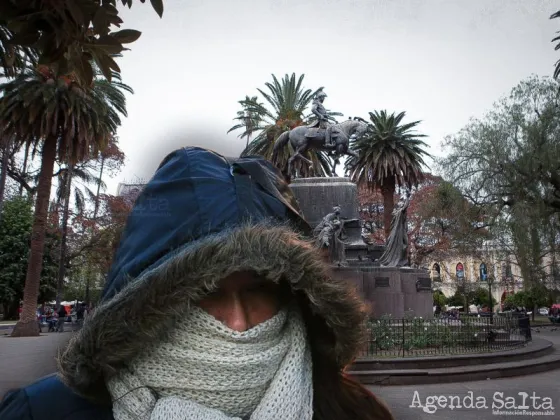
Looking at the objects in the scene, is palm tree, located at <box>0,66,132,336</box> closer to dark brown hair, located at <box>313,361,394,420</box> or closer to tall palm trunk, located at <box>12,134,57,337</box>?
tall palm trunk, located at <box>12,134,57,337</box>

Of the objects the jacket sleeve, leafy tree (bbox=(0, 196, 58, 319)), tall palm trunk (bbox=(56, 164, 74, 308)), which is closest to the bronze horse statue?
tall palm trunk (bbox=(56, 164, 74, 308))

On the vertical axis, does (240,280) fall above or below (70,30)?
below

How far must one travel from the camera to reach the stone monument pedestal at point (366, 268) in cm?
1752

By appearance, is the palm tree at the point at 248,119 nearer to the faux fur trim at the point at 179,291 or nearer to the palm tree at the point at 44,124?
the palm tree at the point at 44,124

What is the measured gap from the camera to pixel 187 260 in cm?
136

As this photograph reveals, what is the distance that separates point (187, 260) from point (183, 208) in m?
0.14

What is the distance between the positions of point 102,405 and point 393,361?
10892 mm

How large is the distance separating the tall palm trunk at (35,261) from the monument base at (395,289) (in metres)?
15.7

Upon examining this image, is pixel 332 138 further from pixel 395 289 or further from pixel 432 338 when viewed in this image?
pixel 432 338

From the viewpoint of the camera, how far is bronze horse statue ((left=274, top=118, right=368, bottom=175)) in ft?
68.5

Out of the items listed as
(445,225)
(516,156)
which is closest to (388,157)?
(445,225)

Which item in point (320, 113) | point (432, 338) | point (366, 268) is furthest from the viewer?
point (320, 113)

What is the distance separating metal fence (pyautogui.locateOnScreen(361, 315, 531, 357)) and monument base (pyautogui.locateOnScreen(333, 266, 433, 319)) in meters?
1.94

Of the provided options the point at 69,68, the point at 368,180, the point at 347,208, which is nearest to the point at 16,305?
the point at 368,180
